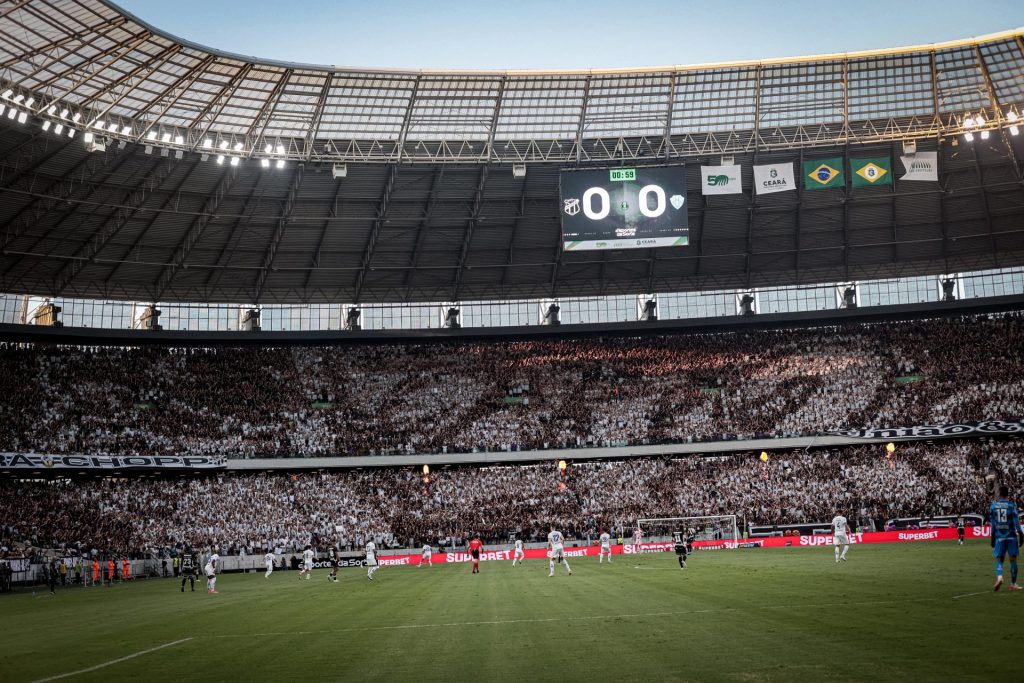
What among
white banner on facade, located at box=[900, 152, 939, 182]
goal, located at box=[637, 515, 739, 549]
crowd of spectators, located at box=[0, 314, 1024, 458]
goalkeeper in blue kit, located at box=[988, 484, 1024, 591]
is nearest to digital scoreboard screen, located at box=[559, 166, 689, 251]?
white banner on facade, located at box=[900, 152, 939, 182]

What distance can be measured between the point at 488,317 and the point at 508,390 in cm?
699

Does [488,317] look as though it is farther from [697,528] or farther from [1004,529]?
Answer: [1004,529]

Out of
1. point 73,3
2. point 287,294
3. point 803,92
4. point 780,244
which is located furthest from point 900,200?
point 73,3

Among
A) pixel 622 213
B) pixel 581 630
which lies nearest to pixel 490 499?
pixel 622 213

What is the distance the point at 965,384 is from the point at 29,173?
6252 centimetres

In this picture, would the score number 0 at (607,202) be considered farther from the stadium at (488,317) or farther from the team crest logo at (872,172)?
the team crest logo at (872,172)

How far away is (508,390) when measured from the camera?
74.1 m

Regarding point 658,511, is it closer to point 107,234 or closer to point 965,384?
point 965,384

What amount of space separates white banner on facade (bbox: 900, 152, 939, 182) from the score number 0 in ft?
48.5

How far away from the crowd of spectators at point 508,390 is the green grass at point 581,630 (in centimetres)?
3395

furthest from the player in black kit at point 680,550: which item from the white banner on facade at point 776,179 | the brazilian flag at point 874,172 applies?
the brazilian flag at point 874,172

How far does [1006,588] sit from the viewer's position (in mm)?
20359

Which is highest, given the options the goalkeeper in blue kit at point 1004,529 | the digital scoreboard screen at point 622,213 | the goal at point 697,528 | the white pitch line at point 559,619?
the digital scoreboard screen at point 622,213

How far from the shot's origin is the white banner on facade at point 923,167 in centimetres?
5428
